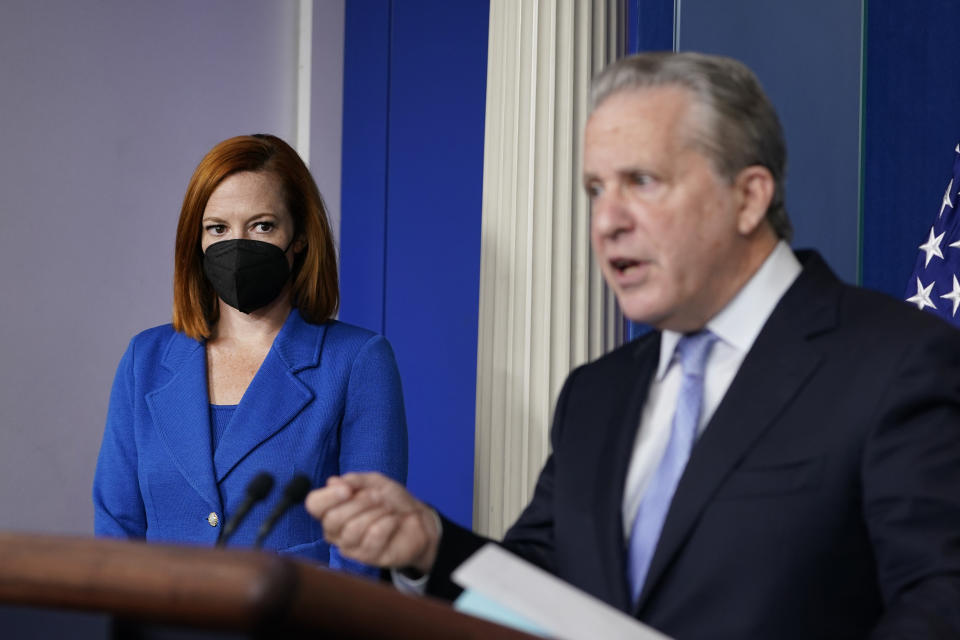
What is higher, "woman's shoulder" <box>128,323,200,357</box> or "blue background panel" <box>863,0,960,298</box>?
"blue background panel" <box>863,0,960,298</box>

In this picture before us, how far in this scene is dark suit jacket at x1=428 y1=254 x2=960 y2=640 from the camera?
1.24 m

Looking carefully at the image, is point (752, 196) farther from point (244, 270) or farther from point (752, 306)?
point (244, 270)

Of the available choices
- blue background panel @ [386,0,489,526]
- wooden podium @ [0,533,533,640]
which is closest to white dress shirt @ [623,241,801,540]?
wooden podium @ [0,533,533,640]

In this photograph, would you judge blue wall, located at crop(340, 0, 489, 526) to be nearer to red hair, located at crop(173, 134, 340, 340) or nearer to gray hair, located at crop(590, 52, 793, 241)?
red hair, located at crop(173, 134, 340, 340)

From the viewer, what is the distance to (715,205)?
1460 millimetres

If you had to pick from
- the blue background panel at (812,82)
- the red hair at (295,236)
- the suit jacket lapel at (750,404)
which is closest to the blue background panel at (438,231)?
the red hair at (295,236)

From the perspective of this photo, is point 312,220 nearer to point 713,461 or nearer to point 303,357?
point 303,357

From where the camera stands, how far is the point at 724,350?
1.49m

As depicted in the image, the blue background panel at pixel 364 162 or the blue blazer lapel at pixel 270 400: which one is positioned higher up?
the blue background panel at pixel 364 162

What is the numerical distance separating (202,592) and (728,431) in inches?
33.7

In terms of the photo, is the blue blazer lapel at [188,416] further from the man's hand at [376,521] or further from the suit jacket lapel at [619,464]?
the suit jacket lapel at [619,464]

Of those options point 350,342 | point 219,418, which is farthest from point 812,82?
point 219,418

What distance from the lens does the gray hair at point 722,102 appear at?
1.46 metres

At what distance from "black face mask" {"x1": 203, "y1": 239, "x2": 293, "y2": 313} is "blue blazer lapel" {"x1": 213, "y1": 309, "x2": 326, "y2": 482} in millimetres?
135
